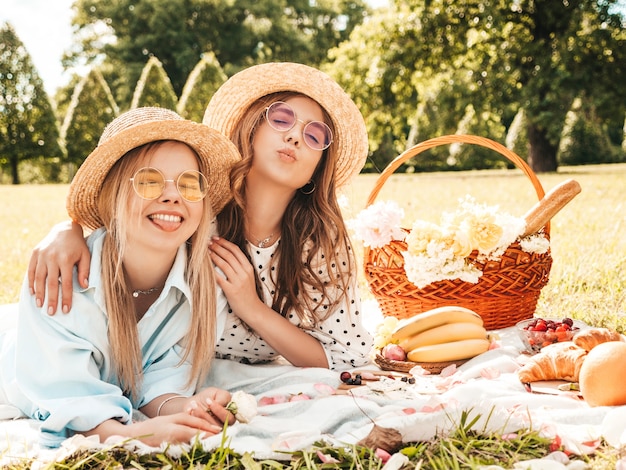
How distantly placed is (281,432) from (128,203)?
106 centimetres

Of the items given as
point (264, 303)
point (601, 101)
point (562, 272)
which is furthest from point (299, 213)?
point (601, 101)

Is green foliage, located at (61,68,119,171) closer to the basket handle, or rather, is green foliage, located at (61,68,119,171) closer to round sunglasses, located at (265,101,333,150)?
the basket handle

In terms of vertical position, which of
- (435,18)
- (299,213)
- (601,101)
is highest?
(435,18)

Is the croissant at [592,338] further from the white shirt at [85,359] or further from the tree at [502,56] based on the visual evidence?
the tree at [502,56]

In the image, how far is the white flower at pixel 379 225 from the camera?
12.7 feet

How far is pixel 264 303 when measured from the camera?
3.13m

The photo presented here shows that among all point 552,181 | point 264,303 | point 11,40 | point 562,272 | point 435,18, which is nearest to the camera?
point 264,303

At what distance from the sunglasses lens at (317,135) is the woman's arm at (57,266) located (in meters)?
1.12

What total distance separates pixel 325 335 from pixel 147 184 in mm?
1257

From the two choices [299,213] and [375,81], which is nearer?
[299,213]

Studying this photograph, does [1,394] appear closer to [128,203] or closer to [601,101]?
[128,203]

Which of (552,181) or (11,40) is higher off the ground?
(11,40)

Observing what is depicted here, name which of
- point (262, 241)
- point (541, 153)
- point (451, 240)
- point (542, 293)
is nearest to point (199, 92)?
point (541, 153)

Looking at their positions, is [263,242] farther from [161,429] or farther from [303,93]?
[161,429]
